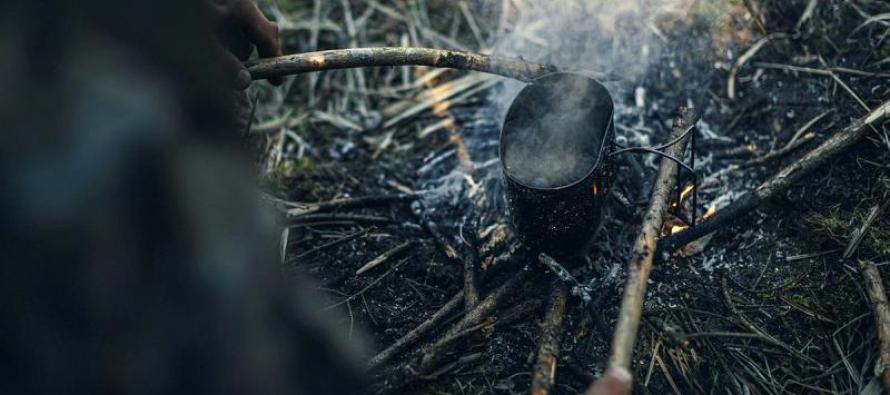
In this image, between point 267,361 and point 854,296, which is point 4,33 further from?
point 854,296

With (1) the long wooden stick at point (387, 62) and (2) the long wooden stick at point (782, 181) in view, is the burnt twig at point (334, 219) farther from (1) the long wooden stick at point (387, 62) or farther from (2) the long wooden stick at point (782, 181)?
(2) the long wooden stick at point (782, 181)

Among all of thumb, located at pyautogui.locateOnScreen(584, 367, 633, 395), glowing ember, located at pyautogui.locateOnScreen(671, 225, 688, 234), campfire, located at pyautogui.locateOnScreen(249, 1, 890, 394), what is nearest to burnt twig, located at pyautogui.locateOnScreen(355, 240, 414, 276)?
campfire, located at pyautogui.locateOnScreen(249, 1, 890, 394)

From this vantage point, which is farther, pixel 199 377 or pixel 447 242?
pixel 447 242

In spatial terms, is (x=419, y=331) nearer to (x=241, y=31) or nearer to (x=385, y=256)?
(x=385, y=256)

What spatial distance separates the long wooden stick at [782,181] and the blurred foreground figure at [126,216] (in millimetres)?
2583

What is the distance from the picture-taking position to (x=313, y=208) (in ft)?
13.7

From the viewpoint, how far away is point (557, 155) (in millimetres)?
3652

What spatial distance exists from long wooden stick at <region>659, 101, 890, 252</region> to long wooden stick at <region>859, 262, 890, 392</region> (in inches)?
23.1

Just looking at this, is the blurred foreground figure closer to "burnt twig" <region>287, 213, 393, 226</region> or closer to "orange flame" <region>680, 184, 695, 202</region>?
"burnt twig" <region>287, 213, 393, 226</region>

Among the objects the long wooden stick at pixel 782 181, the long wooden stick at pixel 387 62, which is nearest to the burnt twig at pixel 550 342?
the long wooden stick at pixel 782 181

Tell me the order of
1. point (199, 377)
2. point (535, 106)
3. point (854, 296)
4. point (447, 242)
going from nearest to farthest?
point (199, 377)
point (854, 296)
point (535, 106)
point (447, 242)

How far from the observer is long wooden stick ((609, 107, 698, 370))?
2539mm

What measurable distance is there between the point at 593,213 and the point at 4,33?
8.90 ft

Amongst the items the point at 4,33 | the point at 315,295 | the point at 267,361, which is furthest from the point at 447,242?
the point at 4,33
